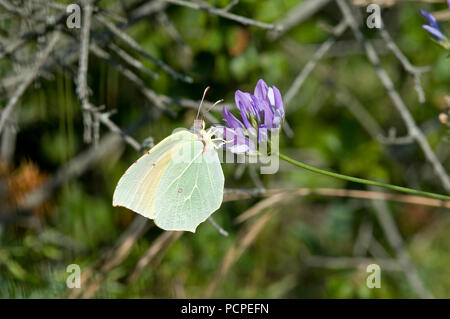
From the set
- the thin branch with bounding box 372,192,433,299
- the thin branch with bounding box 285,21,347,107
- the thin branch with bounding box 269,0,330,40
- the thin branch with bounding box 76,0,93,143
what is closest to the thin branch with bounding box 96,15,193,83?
the thin branch with bounding box 76,0,93,143

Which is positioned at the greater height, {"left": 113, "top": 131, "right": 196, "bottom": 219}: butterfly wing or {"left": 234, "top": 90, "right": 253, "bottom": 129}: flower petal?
{"left": 234, "top": 90, "right": 253, "bottom": 129}: flower petal

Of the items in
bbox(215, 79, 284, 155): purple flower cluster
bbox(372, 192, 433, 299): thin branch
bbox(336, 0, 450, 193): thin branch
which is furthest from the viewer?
bbox(372, 192, 433, 299): thin branch

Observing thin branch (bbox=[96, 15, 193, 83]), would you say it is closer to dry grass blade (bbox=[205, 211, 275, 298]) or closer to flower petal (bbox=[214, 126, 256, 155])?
flower petal (bbox=[214, 126, 256, 155])

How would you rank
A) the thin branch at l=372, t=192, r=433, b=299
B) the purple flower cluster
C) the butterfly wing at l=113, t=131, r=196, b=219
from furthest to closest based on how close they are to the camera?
the thin branch at l=372, t=192, r=433, b=299, the butterfly wing at l=113, t=131, r=196, b=219, the purple flower cluster

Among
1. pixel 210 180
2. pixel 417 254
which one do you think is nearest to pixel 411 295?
pixel 417 254

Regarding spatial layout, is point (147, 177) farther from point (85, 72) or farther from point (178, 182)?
point (85, 72)

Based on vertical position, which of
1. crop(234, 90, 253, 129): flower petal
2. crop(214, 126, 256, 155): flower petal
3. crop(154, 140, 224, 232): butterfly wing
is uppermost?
crop(234, 90, 253, 129): flower petal

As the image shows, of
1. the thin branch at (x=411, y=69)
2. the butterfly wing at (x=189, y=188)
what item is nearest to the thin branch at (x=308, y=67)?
the thin branch at (x=411, y=69)

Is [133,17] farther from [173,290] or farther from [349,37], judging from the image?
→ [349,37]
